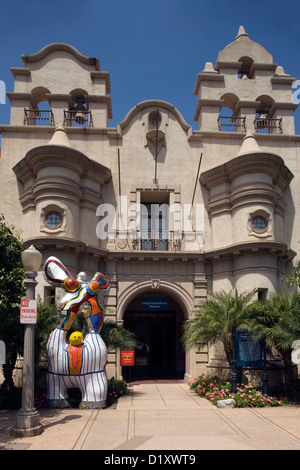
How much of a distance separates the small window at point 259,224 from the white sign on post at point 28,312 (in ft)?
36.1

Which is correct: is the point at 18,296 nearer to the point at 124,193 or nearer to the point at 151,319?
the point at 124,193

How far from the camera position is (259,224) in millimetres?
17922

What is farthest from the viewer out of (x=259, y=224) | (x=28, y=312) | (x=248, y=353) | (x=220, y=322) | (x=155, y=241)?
(x=155, y=241)

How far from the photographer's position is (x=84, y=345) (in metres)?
12.7

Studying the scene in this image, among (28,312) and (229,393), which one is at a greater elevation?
(28,312)

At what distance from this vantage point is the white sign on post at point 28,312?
386 inches

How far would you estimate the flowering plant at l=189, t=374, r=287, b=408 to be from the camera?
13305 millimetres

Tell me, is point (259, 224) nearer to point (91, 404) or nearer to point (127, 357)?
point (127, 357)

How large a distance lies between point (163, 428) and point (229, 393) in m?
4.78

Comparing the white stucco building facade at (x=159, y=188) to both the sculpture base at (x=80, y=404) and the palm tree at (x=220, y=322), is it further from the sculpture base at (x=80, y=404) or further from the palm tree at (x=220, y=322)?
the sculpture base at (x=80, y=404)

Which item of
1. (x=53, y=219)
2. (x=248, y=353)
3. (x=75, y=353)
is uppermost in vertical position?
(x=53, y=219)

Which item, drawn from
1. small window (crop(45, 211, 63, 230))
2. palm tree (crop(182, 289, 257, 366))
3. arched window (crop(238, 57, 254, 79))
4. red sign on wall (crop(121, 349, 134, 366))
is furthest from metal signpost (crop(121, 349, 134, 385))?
arched window (crop(238, 57, 254, 79))

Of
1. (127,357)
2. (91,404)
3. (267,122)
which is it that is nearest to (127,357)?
(127,357)

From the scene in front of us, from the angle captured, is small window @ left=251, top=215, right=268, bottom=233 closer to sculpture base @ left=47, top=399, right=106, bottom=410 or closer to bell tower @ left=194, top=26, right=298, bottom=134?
bell tower @ left=194, top=26, right=298, bottom=134
